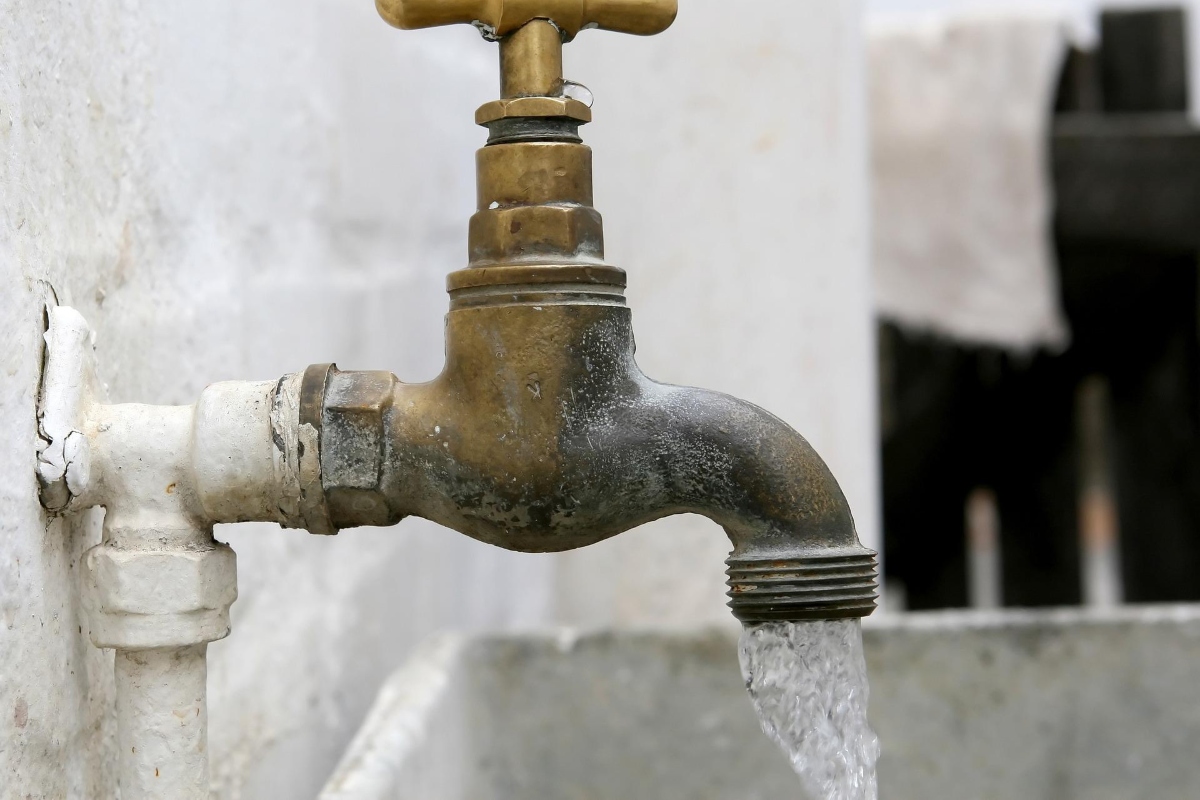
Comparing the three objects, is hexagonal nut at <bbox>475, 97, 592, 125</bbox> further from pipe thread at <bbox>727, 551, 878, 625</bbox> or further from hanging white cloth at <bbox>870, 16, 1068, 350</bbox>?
hanging white cloth at <bbox>870, 16, 1068, 350</bbox>

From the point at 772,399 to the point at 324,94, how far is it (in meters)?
0.57

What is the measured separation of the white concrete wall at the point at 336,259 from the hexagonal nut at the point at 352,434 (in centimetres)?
9

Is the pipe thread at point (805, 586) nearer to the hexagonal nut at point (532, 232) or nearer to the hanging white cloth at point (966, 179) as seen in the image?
the hexagonal nut at point (532, 232)

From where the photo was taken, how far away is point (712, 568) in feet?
4.09

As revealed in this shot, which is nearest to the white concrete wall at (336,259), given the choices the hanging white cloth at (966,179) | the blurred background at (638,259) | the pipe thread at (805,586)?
the blurred background at (638,259)

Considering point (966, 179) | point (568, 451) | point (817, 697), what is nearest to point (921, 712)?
point (817, 697)

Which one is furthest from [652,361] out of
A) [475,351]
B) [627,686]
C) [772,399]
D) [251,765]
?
[475,351]

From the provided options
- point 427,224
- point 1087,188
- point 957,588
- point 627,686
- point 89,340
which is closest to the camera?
point 89,340

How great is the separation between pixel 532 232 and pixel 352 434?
98 millimetres

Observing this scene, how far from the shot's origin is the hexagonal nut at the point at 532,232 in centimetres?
49

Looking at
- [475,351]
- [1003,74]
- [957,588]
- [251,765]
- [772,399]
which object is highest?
[1003,74]

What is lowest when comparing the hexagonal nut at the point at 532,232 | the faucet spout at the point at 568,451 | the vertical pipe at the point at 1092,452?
the vertical pipe at the point at 1092,452

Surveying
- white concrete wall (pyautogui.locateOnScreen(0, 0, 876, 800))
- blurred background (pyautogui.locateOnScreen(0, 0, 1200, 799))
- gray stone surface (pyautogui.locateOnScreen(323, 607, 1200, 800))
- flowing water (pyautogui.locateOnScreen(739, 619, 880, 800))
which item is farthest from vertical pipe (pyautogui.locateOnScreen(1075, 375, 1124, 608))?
flowing water (pyautogui.locateOnScreen(739, 619, 880, 800))

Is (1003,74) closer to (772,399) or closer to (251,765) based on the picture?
(772,399)
